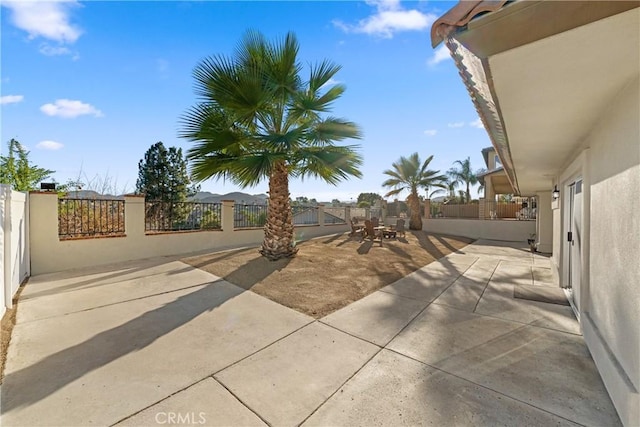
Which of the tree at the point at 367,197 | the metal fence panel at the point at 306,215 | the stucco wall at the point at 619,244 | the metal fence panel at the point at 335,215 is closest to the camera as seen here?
the stucco wall at the point at 619,244

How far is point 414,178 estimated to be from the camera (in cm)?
1744

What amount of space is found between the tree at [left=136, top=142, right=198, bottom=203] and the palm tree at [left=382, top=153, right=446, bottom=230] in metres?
13.6

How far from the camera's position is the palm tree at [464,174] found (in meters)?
31.4

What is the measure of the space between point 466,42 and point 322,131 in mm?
5565

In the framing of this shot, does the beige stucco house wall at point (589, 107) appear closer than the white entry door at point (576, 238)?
Yes

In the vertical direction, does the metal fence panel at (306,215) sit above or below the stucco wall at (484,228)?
above

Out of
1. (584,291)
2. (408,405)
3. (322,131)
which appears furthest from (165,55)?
(584,291)

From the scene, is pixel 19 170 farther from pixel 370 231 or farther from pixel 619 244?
pixel 619 244

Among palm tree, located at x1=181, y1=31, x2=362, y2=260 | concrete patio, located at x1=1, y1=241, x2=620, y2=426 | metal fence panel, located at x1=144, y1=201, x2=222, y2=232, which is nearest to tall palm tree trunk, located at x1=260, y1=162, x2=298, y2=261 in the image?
palm tree, located at x1=181, y1=31, x2=362, y2=260

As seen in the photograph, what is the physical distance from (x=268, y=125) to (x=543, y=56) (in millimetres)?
6172

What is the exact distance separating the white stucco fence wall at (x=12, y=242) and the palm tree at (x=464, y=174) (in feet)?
116

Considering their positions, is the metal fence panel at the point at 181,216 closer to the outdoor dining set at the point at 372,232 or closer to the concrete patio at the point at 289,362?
the concrete patio at the point at 289,362

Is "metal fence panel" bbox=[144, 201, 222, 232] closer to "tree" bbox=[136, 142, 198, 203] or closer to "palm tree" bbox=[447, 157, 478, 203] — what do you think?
"tree" bbox=[136, 142, 198, 203]

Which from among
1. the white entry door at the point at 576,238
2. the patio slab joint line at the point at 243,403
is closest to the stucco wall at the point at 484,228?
the white entry door at the point at 576,238
